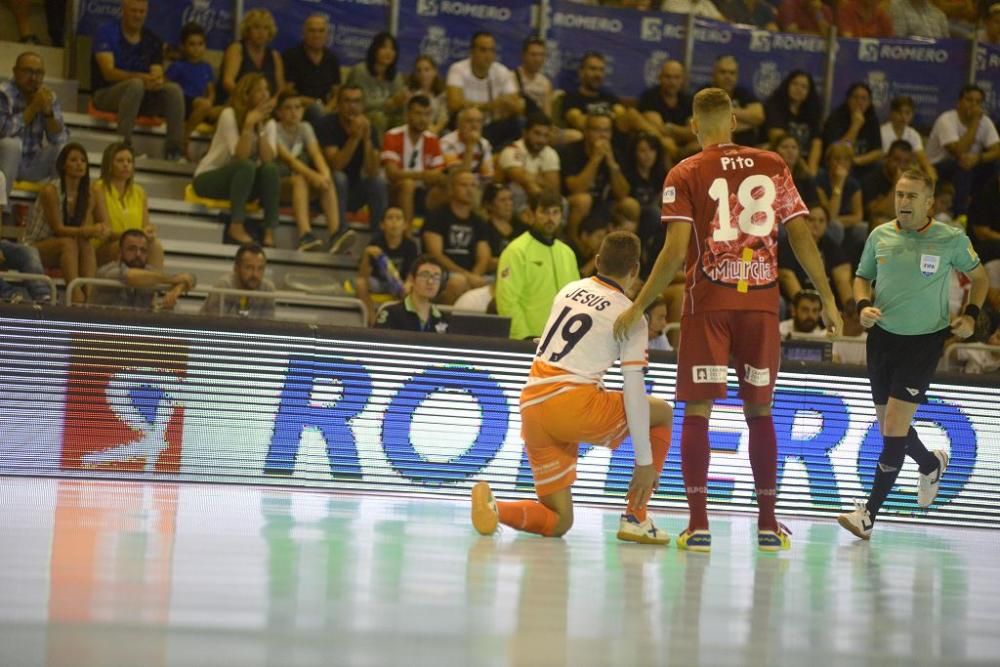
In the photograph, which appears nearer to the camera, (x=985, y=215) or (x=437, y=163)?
(x=437, y=163)

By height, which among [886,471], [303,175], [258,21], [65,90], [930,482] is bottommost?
[930,482]

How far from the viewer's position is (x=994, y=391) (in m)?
9.16

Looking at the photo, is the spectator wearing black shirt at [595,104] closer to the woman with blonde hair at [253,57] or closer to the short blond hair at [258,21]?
the woman with blonde hair at [253,57]

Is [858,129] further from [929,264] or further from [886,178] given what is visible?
[929,264]

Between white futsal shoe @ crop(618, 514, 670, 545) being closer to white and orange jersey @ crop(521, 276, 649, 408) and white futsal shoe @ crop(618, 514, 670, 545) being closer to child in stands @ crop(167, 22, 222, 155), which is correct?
white and orange jersey @ crop(521, 276, 649, 408)

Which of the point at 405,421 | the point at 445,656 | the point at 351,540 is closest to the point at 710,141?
the point at 351,540

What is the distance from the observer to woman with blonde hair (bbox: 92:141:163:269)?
10.5 m

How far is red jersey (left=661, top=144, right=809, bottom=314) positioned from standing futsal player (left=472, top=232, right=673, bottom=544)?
31 cm

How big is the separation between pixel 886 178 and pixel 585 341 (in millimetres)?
8792

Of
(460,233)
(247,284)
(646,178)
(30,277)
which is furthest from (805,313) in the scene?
(30,277)

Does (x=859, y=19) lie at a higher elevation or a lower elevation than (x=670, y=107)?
higher

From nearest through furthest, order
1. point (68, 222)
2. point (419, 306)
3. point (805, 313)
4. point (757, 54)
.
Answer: point (419, 306)
point (68, 222)
point (805, 313)
point (757, 54)

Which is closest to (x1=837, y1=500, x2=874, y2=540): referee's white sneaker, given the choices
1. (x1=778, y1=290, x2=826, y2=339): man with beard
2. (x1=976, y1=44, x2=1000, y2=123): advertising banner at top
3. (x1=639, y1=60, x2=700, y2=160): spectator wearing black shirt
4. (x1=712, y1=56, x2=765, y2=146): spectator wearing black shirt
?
(x1=778, y1=290, x2=826, y2=339): man with beard

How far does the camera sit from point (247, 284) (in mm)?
9945
